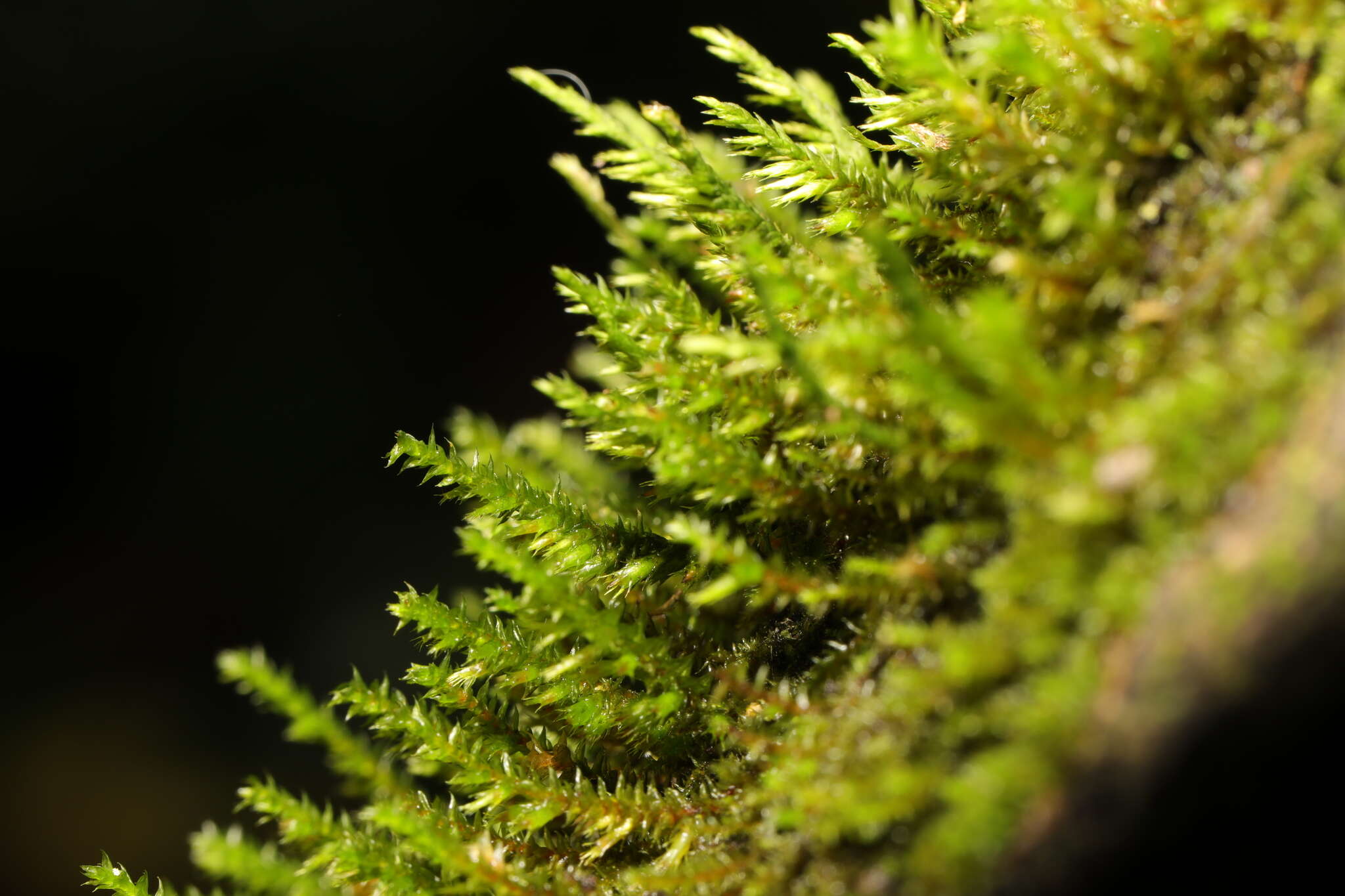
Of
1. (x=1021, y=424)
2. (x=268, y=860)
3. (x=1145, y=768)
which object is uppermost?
(x=1021, y=424)

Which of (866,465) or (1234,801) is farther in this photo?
(866,465)

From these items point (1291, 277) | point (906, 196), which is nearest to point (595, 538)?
point (906, 196)

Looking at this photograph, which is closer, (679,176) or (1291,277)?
(1291,277)

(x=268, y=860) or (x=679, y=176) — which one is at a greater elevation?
(x=679, y=176)

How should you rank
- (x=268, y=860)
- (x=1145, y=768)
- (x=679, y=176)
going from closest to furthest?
(x=1145, y=768), (x=268, y=860), (x=679, y=176)

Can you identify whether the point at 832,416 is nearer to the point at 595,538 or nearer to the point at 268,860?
the point at 595,538

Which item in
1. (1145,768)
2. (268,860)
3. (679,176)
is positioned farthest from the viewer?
(679,176)

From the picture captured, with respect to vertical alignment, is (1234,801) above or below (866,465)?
below
